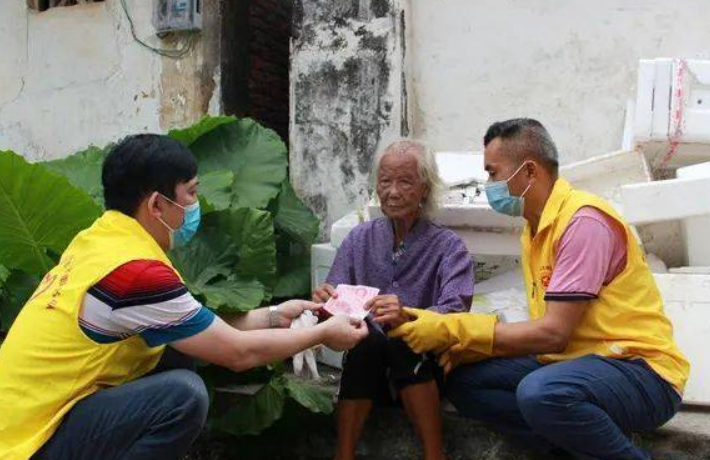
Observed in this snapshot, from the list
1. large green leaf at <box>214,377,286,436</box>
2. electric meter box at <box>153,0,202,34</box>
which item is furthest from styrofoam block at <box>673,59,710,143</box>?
electric meter box at <box>153,0,202,34</box>

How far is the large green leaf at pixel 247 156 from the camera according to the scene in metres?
4.21

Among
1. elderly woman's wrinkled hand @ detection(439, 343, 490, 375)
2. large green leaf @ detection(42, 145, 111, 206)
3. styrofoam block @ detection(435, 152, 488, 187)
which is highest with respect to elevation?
styrofoam block @ detection(435, 152, 488, 187)

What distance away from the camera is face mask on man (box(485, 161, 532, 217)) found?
2.92 meters

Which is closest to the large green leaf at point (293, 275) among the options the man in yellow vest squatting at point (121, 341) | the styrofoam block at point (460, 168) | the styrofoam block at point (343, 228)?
the styrofoam block at point (343, 228)

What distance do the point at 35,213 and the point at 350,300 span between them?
120 centimetres

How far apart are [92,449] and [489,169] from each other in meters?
1.52

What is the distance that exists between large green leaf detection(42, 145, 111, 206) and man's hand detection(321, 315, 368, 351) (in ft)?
5.51

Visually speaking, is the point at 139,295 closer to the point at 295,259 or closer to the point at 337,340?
the point at 337,340

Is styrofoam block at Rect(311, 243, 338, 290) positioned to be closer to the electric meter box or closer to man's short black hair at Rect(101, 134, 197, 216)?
man's short black hair at Rect(101, 134, 197, 216)

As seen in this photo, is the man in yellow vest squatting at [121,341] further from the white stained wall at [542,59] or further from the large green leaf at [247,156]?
the white stained wall at [542,59]

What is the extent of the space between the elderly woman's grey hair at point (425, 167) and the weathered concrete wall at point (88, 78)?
219 cm

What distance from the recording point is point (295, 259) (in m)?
4.37

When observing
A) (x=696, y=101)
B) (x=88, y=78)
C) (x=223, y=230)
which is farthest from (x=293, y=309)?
(x=88, y=78)

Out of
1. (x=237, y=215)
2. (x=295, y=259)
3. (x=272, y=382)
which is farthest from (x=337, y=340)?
(x=295, y=259)
